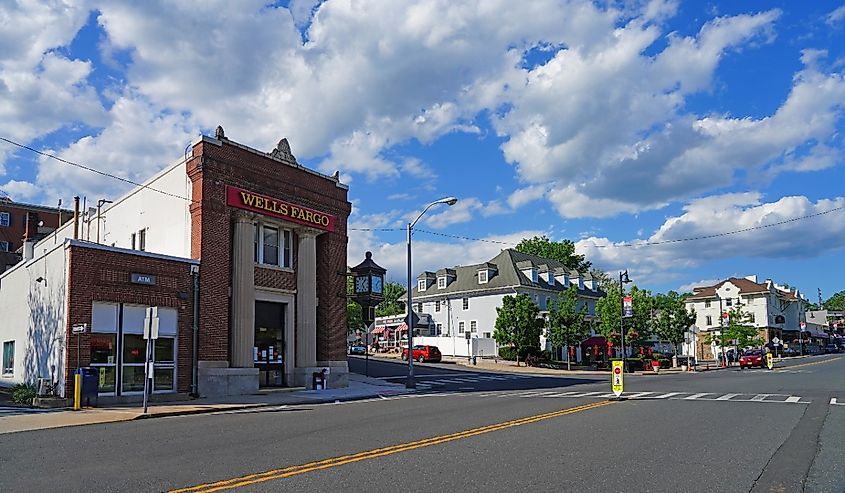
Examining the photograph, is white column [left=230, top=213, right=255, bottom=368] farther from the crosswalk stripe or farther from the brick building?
A: the crosswalk stripe

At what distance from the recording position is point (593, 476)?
9242mm

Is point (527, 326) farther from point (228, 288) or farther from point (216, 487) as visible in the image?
point (216, 487)

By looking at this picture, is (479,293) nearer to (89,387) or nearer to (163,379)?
(163,379)

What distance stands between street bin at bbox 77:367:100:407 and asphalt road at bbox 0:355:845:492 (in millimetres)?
4429

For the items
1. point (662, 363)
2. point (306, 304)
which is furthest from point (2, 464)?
point (662, 363)

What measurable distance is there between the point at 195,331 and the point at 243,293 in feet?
8.56

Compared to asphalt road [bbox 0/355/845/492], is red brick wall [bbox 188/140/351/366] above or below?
above

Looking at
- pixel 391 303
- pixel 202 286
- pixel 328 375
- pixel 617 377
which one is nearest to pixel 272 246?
pixel 202 286

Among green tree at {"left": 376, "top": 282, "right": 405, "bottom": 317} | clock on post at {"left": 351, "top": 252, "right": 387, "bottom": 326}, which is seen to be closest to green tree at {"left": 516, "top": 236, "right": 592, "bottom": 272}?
green tree at {"left": 376, "top": 282, "right": 405, "bottom": 317}

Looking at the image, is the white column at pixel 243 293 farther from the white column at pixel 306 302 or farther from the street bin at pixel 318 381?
the street bin at pixel 318 381

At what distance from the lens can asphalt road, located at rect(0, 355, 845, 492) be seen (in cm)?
887

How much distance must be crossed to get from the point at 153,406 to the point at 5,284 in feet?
42.6

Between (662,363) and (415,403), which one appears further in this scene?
(662,363)

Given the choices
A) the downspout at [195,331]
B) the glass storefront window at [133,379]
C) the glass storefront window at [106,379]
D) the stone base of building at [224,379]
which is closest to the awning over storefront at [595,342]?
the stone base of building at [224,379]
